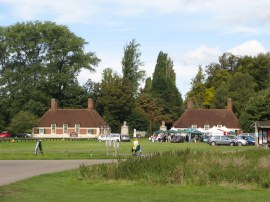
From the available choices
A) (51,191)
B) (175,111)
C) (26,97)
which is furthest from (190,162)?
(175,111)

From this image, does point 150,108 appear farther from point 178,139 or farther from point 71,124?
point 178,139

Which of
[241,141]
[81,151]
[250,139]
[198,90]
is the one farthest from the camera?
[198,90]

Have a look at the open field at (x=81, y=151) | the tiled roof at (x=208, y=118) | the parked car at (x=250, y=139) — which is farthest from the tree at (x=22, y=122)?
the parked car at (x=250, y=139)

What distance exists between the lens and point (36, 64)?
107062 millimetres

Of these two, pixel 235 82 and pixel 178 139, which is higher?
pixel 235 82

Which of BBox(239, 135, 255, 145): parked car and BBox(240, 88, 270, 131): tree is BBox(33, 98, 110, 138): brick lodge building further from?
BBox(239, 135, 255, 145): parked car

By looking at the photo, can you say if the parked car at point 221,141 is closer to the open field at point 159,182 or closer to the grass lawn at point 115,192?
the open field at point 159,182

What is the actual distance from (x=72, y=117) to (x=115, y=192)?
9288 centimetres

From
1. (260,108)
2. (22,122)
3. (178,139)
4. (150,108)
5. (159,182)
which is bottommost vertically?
(159,182)

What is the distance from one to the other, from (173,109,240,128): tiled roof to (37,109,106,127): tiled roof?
54.8 ft

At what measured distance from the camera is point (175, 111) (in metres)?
128

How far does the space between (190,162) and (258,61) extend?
9488cm

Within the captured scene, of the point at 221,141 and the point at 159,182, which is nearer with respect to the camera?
the point at 159,182

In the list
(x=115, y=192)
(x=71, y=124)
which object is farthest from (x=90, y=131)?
(x=115, y=192)
